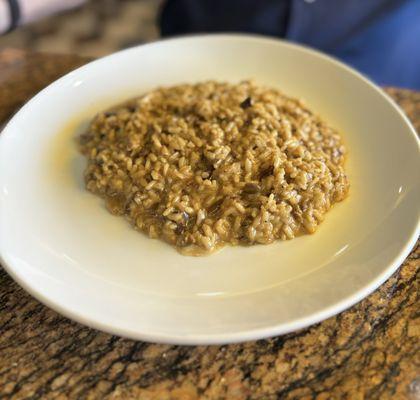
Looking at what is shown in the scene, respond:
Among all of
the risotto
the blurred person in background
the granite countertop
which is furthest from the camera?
the blurred person in background

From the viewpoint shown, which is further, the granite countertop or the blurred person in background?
the blurred person in background

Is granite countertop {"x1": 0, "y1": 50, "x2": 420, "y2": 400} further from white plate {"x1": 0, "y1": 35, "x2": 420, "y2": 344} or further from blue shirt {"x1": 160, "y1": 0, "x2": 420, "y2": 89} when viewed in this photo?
blue shirt {"x1": 160, "y1": 0, "x2": 420, "y2": 89}

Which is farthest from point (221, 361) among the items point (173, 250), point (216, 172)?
point (216, 172)

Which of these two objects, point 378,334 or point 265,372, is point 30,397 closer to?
point 265,372

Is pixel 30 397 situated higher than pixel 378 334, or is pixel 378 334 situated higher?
pixel 378 334

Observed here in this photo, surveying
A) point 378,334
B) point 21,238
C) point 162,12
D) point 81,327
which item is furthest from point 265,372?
point 162,12

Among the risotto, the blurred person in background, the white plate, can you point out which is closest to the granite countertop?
the white plate
